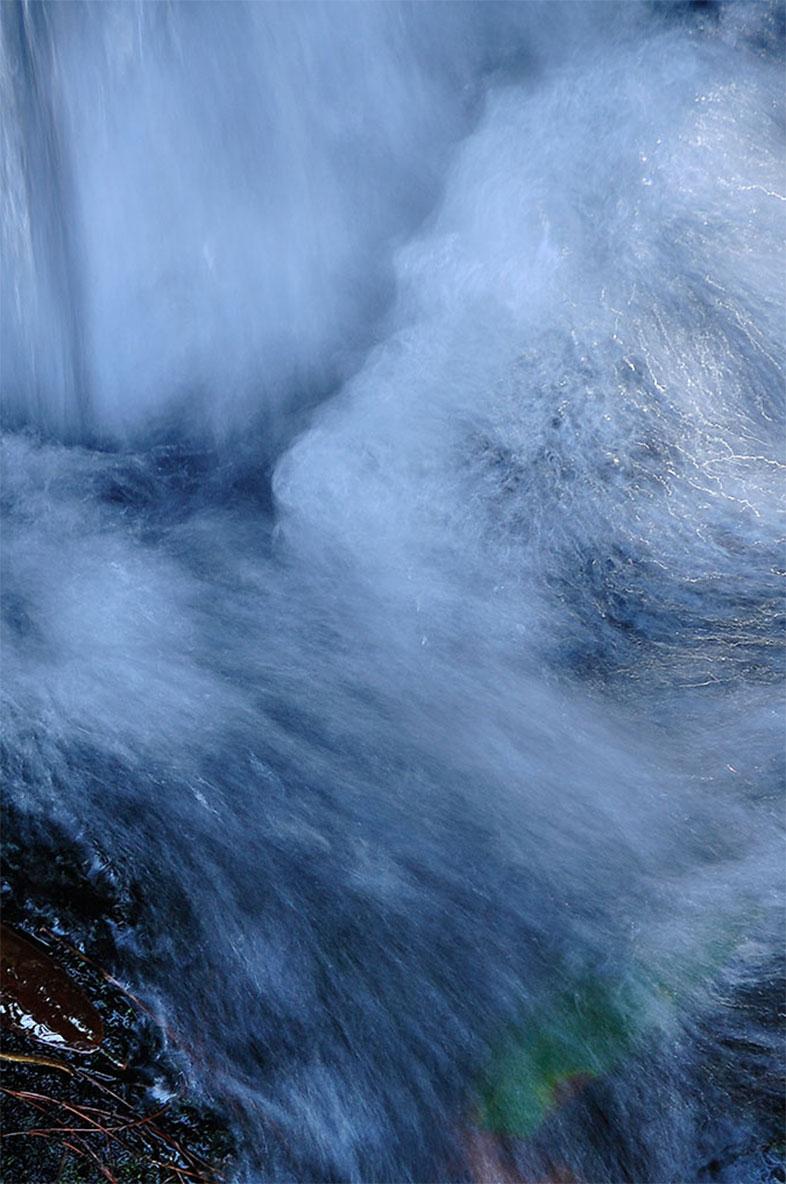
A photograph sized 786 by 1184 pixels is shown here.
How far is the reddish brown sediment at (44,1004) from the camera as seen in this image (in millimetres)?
2891

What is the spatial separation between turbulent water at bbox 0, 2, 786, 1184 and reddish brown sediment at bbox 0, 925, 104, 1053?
255 mm

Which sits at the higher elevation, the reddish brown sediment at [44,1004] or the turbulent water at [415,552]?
the turbulent water at [415,552]

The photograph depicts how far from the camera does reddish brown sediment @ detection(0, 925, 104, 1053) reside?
289cm

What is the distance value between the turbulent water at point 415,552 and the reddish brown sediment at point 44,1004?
0.26 metres

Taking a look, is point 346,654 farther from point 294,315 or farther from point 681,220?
point 681,220

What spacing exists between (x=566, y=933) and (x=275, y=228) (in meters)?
3.30

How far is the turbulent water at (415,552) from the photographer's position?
287 centimetres

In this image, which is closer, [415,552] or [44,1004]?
[44,1004]

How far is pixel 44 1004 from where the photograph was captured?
9.62 ft

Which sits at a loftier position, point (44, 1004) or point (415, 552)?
point (415, 552)

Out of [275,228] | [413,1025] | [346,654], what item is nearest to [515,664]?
[346,654]

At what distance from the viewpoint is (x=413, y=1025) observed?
2914 millimetres

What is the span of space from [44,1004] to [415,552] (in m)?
2.08

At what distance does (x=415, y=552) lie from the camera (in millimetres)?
3553
